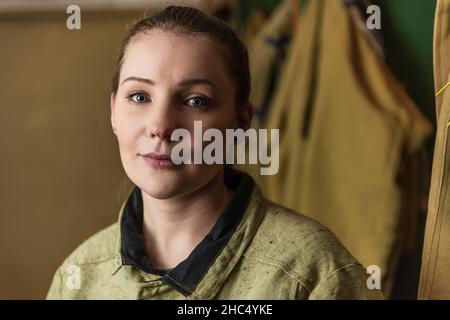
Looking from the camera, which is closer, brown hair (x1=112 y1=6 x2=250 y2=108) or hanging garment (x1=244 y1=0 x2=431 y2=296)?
brown hair (x1=112 y1=6 x2=250 y2=108)

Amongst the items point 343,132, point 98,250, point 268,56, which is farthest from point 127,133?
point 268,56

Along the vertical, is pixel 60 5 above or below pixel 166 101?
above

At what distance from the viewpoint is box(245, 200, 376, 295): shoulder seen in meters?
0.52

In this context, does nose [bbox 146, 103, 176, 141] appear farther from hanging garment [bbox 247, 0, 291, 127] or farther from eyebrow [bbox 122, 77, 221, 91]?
hanging garment [bbox 247, 0, 291, 127]

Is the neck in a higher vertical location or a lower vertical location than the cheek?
lower

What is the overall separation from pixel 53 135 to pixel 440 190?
3.28ft

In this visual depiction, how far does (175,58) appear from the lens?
51 centimetres

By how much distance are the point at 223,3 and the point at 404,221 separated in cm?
71

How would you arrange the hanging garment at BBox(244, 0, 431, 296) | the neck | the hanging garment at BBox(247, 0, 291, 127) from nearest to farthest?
the neck, the hanging garment at BBox(244, 0, 431, 296), the hanging garment at BBox(247, 0, 291, 127)

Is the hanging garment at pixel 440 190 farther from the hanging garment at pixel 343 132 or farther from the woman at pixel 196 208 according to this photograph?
the hanging garment at pixel 343 132

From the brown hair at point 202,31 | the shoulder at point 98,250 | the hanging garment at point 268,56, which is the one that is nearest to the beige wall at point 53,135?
the hanging garment at point 268,56

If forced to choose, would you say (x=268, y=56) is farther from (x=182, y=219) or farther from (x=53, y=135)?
(x=182, y=219)

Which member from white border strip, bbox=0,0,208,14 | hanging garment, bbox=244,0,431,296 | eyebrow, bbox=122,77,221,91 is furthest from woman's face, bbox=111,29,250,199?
white border strip, bbox=0,0,208,14

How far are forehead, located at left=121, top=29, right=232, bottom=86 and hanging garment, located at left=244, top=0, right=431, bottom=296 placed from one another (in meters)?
0.45
